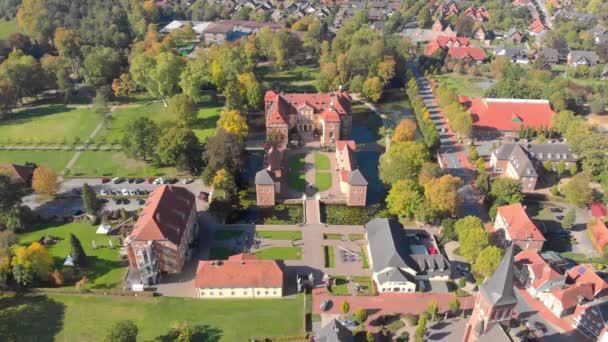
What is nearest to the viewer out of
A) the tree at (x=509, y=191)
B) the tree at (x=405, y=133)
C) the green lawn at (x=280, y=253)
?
the green lawn at (x=280, y=253)

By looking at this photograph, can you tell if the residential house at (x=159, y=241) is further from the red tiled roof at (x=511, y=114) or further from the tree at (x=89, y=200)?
the red tiled roof at (x=511, y=114)

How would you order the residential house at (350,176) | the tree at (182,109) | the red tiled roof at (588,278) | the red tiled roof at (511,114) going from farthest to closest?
the red tiled roof at (511,114) → the tree at (182,109) → the residential house at (350,176) → the red tiled roof at (588,278)

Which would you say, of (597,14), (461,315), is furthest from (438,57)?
(461,315)

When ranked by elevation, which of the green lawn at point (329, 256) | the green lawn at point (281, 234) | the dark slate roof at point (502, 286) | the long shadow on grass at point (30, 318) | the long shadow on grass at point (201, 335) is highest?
the dark slate roof at point (502, 286)

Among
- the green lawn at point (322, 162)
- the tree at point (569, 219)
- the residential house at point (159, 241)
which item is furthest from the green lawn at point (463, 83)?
the residential house at point (159, 241)

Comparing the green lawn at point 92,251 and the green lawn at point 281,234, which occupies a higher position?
the green lawn at point 92,251

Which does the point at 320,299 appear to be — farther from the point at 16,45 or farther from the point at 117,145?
the point at 16,45

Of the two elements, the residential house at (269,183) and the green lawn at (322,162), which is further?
the green lawn at (322,162)
